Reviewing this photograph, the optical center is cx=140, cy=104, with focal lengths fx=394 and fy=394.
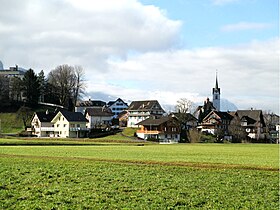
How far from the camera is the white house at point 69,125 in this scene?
369 feet

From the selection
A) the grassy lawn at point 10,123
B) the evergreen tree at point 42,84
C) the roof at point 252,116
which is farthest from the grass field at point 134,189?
the evergreen tree at point 42,84

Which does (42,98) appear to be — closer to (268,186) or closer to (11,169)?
(11,169)

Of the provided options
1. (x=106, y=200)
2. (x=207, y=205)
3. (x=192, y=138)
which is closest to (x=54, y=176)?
(x=106, y=200)

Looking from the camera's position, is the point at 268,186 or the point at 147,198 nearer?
the point at 147,198

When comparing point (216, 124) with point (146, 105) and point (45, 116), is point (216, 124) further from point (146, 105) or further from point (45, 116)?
point (45, 116)

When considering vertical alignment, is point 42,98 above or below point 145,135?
above

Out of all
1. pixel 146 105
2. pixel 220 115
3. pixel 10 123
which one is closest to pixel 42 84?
pixel 10 123

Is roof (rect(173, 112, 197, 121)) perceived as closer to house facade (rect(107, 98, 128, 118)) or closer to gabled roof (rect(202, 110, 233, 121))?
gabled roof (rect(202, 110, 233, 121))

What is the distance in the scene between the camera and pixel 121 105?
17125 cm

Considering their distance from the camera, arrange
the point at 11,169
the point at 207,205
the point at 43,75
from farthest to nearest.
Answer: the point at 43,75, the point at 11,169, the point at 207,205

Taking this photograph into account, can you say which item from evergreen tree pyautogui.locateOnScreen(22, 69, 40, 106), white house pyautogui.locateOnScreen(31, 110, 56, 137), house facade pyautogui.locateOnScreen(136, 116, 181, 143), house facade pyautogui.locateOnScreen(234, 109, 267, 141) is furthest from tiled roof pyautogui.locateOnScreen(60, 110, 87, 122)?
house facade pyautogui.locateOnScreen(234, 109, 267, 141)

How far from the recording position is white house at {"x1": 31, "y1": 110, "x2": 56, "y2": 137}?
4523 inches

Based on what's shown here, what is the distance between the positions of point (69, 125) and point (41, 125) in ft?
29.8

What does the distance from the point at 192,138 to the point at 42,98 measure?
219ft
